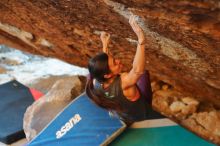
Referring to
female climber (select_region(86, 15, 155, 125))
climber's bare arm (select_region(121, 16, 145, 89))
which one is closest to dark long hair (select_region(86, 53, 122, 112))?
female climber (select_region(86, 15, 155, 125))

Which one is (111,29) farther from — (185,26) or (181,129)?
(181,129)

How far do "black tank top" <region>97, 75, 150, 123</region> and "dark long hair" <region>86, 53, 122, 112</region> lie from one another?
0.05m

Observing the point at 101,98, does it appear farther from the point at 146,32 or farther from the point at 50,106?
the point at 50,106

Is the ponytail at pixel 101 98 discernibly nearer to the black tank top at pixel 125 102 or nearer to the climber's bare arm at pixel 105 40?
the black tank top at pixel 125 102

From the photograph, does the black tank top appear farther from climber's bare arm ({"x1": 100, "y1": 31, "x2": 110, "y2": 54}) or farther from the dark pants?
climber's bare arm ({"x1": 100, "y1": 31, "x2": 110, "y2": 54})

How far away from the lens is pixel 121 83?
2281mm

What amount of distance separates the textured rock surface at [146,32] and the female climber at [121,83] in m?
0.15

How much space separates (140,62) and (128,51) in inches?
35.2

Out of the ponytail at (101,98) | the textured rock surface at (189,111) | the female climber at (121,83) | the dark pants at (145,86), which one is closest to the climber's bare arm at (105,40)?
the female climber at (121,83)

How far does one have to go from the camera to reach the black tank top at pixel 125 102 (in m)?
2.32

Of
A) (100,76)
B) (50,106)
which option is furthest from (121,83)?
(50,106)

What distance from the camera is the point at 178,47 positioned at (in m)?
2.26

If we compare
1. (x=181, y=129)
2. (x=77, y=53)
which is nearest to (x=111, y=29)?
(x=181, y=129)

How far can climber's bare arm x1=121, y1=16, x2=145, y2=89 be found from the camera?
1.95m
